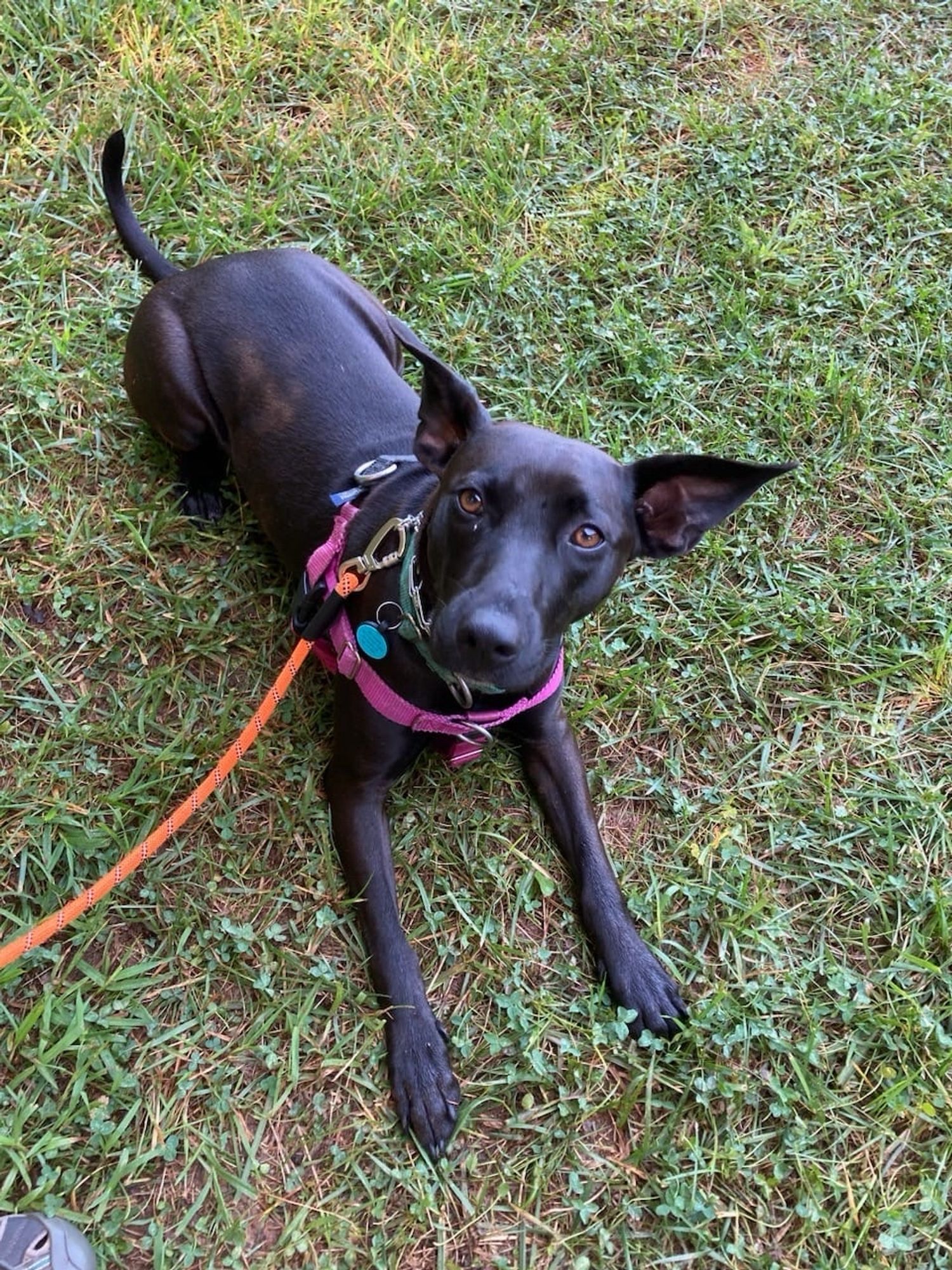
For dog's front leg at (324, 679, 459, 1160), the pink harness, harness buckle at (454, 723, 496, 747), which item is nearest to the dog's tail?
the pink harness

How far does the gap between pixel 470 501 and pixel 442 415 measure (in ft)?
1.33

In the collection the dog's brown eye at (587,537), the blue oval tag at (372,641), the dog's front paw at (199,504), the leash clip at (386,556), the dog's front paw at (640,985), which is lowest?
the dog's front paw at (640,985)

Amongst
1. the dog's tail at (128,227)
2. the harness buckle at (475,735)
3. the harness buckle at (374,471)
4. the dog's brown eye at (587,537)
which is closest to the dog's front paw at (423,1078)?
the harness buckle at (475,735)

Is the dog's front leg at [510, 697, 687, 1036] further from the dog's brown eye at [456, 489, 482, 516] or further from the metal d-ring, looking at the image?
the dog's brown eye at [456, 489, 482, 516]

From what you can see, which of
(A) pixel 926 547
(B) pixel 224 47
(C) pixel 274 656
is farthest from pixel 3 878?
(B) pixel 224 47

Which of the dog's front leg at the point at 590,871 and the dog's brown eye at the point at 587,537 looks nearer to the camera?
the dog's brown eye at the point at 587,537

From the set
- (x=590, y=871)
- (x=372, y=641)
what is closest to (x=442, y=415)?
(x=372, y=641)

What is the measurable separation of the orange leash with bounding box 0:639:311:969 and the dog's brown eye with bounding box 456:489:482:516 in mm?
785

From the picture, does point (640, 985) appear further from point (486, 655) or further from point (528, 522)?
point (528, 522)

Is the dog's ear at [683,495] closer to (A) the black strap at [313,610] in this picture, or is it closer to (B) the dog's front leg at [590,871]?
(B) the dog's front leg at [590,871]

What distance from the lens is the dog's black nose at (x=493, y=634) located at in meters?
2.32

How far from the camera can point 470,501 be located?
8.38 feet

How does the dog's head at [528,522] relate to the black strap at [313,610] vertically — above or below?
above

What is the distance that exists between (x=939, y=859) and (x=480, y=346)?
2.70 meters
